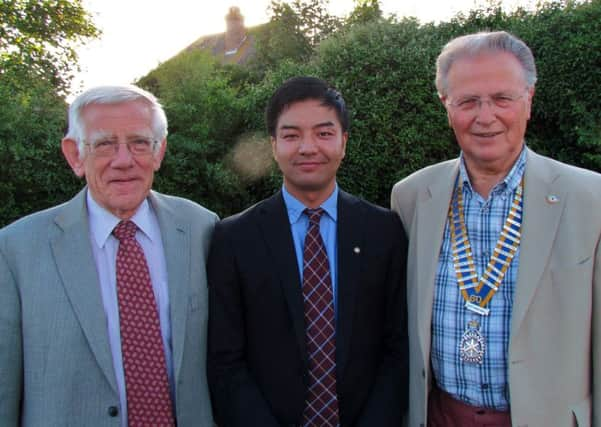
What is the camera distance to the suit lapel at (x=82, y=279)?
2.51 m

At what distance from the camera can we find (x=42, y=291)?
2518 mm

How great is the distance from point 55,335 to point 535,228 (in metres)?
2.33

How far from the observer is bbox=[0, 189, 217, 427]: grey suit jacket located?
2480mm

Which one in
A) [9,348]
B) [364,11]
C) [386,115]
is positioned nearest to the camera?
[9,348]

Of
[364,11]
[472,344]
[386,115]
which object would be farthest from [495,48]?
[364,11]

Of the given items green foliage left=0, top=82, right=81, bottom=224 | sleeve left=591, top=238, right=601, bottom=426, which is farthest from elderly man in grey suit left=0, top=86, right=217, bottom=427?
green foliage left=0, top=82, right=81, bottom=224

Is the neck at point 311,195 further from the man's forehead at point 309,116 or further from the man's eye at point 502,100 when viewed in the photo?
the man's eye at point 502,100

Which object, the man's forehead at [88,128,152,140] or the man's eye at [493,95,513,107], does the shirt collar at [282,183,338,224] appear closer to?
the man's forehead at [88,128,152,140]

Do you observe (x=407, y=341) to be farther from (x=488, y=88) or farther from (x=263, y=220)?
(x=488, y=88)

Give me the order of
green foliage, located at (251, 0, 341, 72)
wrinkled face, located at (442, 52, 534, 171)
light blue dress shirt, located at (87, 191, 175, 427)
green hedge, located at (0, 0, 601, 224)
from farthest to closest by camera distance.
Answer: green foliage, located at (251, 0, 341, 72), green hedge, located at (0, 0, 601, 224), wrinkled face, located at (442, 52, 534, 171), light blue dress shirt, located at (87, 191, 175, 427)

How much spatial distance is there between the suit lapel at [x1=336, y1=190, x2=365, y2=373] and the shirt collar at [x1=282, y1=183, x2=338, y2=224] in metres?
0.03

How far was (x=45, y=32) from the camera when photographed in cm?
1502

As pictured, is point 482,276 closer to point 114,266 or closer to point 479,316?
point 479,316

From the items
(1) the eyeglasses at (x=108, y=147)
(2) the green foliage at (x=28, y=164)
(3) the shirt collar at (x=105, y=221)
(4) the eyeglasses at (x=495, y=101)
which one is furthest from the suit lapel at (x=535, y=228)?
(2) the green foliage at (x=28, y=164)
